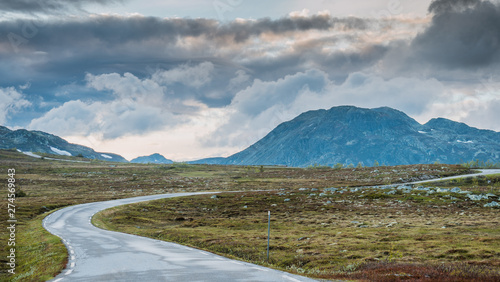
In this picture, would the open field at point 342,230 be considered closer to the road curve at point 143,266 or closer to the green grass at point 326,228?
the green grass at point 326,228

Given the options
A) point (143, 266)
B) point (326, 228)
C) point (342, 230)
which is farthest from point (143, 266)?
point (326, 228)

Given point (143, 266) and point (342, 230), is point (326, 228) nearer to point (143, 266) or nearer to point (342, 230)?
point (342, 230)

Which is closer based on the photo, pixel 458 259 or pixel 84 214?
pixel 458 259

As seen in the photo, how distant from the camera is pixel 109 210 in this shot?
65062mm

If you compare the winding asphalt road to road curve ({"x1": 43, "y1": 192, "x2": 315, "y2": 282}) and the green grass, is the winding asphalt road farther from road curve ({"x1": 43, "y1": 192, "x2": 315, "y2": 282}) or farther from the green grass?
the green grass

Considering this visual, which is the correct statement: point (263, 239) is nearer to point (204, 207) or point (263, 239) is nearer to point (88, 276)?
point (88, 276)

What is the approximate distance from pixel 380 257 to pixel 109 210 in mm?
52555

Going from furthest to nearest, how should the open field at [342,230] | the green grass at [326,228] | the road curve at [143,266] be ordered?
the green grass at [326,228] < the open field at [342,230] < the road curve at [143,266]

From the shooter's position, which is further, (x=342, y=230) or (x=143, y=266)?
(x=342, y=230)

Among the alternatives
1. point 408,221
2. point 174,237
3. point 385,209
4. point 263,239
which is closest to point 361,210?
point 385,209

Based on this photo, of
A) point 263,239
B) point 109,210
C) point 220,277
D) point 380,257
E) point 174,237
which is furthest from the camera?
point 109,210

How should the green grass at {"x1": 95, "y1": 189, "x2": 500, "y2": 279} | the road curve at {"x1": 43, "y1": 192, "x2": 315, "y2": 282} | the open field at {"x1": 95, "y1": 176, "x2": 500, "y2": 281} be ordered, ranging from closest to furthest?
the road curve at {"x1": 43, "y1": 192, "x2": 315, "y2": 282} < the open field at {"x1": 95, "y1": 176, "x2": 500, "y2": 281} < the green grass at {"x1": 95, "y1": 189, "x2": 500, "y2": 279}

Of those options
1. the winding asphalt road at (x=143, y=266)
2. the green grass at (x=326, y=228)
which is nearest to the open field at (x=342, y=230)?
the green grass at (x=326, y=228)

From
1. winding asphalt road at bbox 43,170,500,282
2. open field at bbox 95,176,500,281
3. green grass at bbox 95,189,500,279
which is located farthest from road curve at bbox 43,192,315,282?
open field at bbox 95,176,500,281
